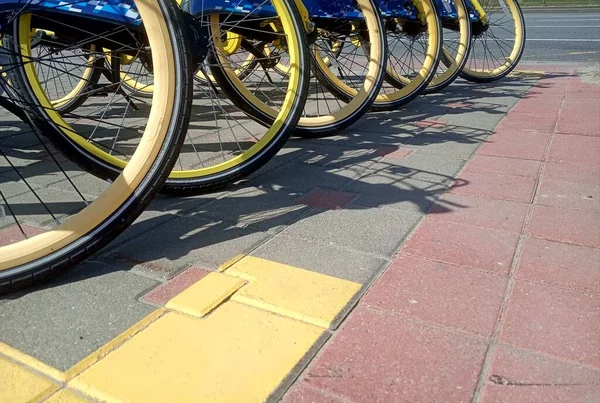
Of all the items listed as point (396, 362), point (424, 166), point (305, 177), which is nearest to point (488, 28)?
point (424, 166)

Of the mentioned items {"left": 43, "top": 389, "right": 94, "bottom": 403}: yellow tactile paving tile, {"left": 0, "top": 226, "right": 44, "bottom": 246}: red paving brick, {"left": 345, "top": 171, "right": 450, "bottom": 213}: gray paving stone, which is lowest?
{"left": 345, "top": 171, "right": 450, "bottom": 213}: gray paving stone

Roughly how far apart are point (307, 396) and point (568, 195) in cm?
221

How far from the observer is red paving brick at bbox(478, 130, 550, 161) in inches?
157

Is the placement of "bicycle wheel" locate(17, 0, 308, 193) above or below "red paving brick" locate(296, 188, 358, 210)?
above

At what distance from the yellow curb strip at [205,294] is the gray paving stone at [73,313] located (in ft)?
0.38

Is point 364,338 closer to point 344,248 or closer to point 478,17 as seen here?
point 344,248

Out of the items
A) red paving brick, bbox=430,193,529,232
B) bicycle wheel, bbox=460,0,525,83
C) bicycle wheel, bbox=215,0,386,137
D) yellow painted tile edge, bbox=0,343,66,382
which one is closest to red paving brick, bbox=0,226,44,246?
yellow painted tile edge, bbox=0,343,66,382

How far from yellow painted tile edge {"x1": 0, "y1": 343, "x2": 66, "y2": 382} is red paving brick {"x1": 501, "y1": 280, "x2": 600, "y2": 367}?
1421 mm

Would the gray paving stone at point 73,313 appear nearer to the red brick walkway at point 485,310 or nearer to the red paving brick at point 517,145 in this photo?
the red brick walkway at point 485,310

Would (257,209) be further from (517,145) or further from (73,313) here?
(517,145)

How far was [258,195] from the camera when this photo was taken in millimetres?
3242

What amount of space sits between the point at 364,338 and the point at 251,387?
43 centimetres

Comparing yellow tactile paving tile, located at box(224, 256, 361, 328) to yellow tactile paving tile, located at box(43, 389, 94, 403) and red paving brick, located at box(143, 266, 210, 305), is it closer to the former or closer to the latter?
red paving brick, located at box(143, 266, 210, 305)

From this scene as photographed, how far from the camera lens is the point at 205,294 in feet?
7.13
